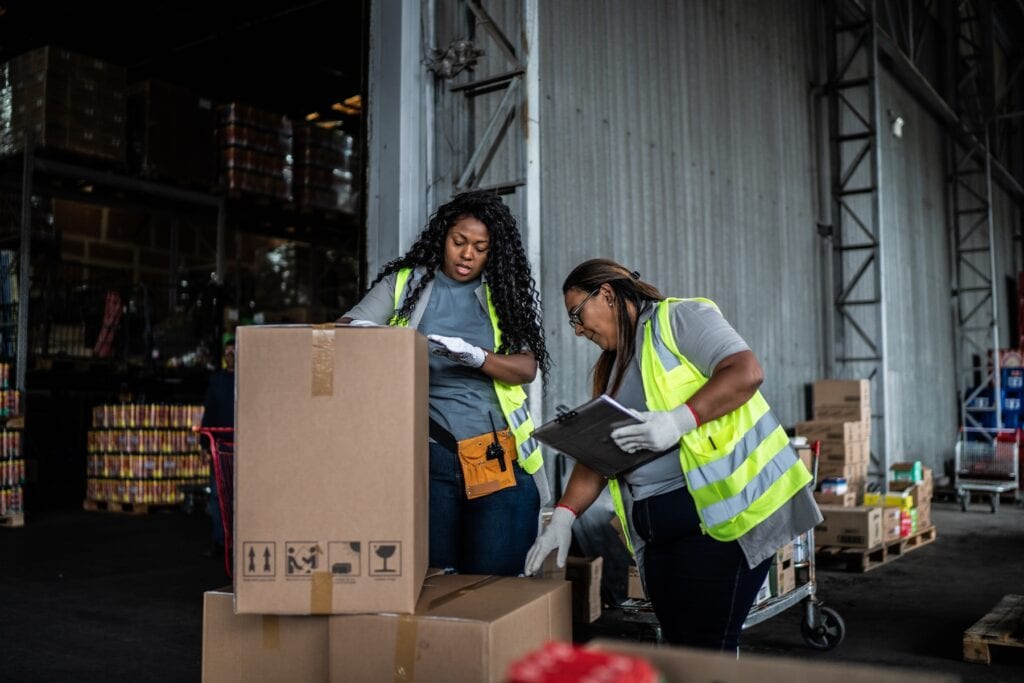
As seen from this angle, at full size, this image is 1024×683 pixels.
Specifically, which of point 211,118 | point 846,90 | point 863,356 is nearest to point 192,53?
point 211,118

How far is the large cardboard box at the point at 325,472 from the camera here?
1906 mm

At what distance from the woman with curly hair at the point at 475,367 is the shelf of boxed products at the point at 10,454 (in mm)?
7761

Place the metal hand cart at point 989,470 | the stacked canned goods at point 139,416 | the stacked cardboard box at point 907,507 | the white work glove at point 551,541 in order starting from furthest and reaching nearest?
the metal hand cart at point 989,470 → the stacked canned goods at point 139,416 → the stacked cardboard box at point 907,507 → the white work glove at point 551,541

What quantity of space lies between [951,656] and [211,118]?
411 inches

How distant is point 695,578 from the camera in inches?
85.2

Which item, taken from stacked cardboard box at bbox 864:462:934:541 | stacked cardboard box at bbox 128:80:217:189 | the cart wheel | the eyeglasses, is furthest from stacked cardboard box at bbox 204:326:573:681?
stacked cardboard box at bbox 128:80:217:189

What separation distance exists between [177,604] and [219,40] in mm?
10489

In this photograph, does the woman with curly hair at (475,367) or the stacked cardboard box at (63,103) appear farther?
the stacked cardboard box at (63,103)

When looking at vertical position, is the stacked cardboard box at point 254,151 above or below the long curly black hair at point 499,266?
above

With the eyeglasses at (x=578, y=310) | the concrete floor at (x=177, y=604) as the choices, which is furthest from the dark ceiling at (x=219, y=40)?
the eyeglasses at (x=578, y=310)

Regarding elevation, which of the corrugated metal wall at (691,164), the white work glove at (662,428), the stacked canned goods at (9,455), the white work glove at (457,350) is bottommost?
the stacked canned goods at (9,455)

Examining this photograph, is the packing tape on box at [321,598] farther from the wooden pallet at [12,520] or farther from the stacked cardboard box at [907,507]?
the wooden pallet at [12,520]

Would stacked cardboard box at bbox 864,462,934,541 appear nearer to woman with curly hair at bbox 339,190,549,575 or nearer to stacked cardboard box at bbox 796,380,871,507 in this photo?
stacked cardboard box at bbox 796,380,871,507

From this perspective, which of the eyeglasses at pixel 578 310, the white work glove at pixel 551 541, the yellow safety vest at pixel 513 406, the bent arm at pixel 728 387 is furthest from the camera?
the yellow safety vest at pixel 513 406
